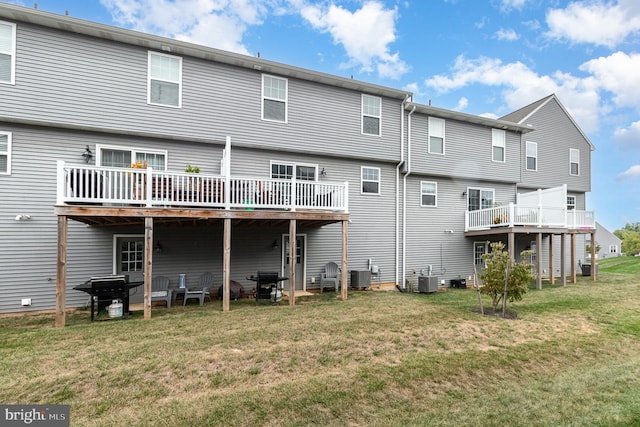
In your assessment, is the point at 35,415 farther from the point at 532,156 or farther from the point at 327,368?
the point at 532,156

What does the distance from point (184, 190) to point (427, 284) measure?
30.2 ft

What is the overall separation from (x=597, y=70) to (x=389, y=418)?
34670 mm

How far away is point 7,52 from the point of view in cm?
779

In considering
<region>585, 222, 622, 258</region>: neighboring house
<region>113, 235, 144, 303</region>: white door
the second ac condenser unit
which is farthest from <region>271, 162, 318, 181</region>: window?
<region>585, 222, 622, 258</region>: neighboring house

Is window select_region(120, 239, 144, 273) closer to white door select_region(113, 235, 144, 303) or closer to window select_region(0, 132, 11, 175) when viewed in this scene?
white door select_region(113, 235, 144, 303)

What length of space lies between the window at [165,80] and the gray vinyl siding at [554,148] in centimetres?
1618

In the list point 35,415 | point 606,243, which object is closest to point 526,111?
point 35,415

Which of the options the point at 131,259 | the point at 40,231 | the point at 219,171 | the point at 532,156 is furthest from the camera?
the point at 532,156

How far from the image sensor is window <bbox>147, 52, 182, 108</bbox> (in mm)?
9172

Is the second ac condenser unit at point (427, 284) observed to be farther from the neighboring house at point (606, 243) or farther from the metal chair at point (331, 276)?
the neighboring house at point (606, 243)

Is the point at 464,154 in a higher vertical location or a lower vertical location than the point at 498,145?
lower

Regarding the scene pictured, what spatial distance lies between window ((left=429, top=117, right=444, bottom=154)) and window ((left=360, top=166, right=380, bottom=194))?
9.62 ft

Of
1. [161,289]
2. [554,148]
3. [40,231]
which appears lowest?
[161,289]

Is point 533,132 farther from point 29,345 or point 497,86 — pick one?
point 29,345
